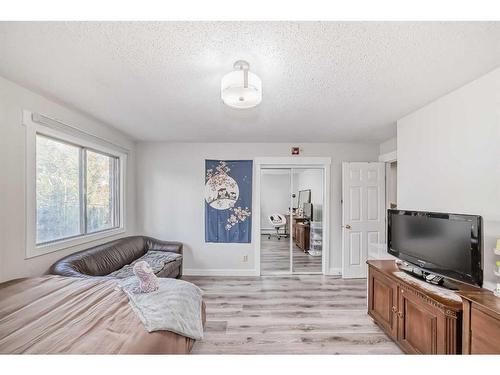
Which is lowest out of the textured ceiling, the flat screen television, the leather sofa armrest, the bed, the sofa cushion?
the sofa cushion

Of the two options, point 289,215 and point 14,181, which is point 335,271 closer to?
point 289,215

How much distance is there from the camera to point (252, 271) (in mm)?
4156

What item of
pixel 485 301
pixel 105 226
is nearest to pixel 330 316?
pixel 485 301

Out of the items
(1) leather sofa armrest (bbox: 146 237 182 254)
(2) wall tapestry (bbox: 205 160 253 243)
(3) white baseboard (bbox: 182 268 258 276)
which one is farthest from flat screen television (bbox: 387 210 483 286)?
(1) leather sofa armrest (bbox: 146 237 182 254)

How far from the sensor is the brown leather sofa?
7.64 feet

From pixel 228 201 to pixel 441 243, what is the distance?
3.06 meters

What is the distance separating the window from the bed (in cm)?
77

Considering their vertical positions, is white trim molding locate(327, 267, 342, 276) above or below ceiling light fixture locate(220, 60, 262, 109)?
below

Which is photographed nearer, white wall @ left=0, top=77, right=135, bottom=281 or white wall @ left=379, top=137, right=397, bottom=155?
white wall @ left=0, top=77, right=135, bottom=281

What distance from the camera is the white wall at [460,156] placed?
5.56ft

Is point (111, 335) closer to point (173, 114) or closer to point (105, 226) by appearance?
point (173, 114)

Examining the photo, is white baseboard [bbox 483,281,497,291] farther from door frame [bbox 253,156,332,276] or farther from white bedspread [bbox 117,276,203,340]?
door frame [bbox 253,156,332,276]

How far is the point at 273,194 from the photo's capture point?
4.31 meters

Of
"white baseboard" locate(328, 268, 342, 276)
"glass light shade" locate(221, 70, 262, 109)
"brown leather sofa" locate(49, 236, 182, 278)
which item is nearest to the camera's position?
"glass light shade" locate(221, 70, 262, 109)
